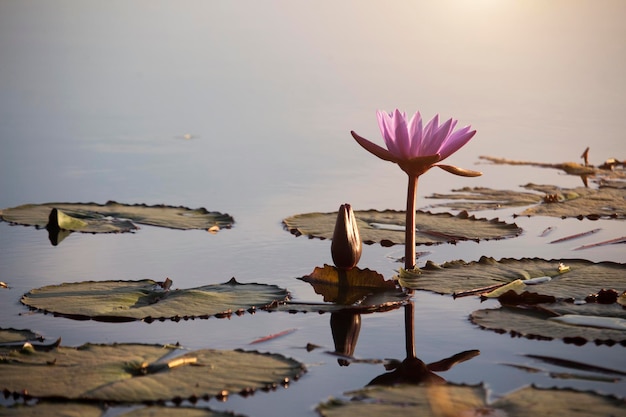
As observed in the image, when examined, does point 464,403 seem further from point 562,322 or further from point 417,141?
point 417,141

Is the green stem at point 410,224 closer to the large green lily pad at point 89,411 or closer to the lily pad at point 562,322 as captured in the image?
the lily pad at point 562,322

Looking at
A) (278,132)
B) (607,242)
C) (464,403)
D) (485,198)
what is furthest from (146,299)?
(278,132)

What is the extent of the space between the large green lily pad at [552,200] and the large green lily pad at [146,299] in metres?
1.43

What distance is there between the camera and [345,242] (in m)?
2.19

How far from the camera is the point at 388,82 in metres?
6.85

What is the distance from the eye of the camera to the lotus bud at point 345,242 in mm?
2189

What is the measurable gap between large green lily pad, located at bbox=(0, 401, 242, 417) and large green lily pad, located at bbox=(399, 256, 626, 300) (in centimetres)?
86

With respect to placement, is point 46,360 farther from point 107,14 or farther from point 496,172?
point 107,14

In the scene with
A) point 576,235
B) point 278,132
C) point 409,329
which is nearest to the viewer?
point 409,329

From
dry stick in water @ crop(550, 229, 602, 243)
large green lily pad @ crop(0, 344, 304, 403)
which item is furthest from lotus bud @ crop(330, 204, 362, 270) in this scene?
dry stick in water @ crop(550, 229, 602, 243)

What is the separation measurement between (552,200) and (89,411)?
2.34 m

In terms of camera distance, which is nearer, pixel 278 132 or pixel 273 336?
pixel 273 336

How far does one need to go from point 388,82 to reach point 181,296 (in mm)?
5045

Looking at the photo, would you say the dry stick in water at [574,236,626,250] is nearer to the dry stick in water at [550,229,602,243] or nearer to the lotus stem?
the dry stick in water at [550,229,602,243]
